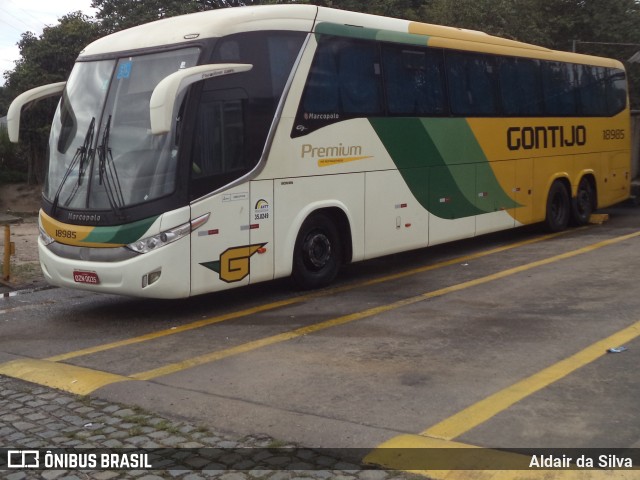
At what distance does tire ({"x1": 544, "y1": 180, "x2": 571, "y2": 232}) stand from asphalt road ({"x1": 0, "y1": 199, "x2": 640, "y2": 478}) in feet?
11.5

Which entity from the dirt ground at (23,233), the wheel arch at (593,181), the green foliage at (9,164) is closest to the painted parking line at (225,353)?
the dirt ground at (23,233)

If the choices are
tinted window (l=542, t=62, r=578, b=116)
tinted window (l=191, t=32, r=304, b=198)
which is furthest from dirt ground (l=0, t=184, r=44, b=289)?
tinted window (l=542, t=62, r=578, b=116)

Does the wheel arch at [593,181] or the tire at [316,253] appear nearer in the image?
the tire at [316,253]

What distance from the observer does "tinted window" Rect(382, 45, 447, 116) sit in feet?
37.4

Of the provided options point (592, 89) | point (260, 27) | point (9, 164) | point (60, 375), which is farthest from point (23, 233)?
point (592, 89)

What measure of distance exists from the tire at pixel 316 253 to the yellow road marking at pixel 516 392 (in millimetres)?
3987

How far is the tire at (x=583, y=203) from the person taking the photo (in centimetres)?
1608

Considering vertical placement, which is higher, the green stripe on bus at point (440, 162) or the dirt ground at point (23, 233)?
the green stripe on bus at point (440, 162)

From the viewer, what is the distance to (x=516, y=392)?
6.14 metres

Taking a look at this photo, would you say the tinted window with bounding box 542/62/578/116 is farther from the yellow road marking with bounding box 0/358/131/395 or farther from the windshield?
the yellow road marking with bounding box 0/358/131/395

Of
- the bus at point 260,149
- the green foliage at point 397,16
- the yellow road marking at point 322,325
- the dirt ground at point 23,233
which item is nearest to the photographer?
the yellow road marking at point 322,325

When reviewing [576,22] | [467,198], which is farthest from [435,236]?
[576,22]

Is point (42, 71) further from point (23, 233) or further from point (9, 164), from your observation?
point (23, 233)

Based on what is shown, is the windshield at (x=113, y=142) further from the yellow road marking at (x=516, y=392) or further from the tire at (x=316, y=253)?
the yellow road marking at (x=516, y=392)
